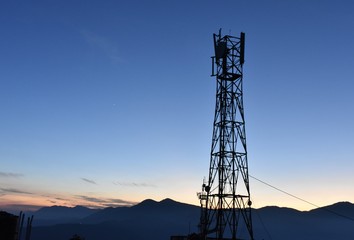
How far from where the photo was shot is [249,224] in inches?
2136

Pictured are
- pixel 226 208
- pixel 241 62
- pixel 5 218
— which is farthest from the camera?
pixel 241 62

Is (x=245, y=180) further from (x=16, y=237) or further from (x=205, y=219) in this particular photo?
(x=16, y=237)

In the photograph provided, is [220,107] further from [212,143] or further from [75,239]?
[75,239]

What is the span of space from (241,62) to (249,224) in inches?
873

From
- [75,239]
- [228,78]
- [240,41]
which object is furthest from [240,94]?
[75,239]

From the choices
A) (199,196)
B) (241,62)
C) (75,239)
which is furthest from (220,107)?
(75,239)

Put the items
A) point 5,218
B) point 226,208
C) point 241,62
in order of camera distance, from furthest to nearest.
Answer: point 241,62, point 226,208, point 5,218

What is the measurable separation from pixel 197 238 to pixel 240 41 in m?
28.0

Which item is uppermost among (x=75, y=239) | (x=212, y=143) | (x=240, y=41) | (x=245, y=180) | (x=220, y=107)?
(x=240, y=41)

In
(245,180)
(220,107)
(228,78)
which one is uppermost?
(228,78)

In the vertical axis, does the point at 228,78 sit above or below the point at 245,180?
above

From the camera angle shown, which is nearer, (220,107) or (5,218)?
(5,218)

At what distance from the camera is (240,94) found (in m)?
56.3

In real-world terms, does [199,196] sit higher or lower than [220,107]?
lower
